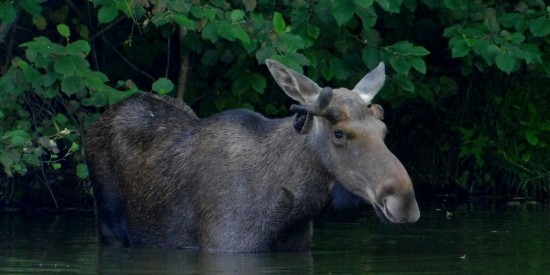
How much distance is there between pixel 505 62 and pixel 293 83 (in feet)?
9.24

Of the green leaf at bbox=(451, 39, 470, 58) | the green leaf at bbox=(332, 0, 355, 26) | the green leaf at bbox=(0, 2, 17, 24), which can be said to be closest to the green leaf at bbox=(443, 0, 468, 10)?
the green leaf at bbox=(451, 39, 470, 58)

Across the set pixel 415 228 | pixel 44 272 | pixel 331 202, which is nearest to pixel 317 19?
pixel 415 228

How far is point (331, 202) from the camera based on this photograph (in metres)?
10.4

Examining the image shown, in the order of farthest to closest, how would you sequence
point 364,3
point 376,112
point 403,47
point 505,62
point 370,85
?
point 403,47, point 505,62, point 364,3, point 370,85, point 376,112

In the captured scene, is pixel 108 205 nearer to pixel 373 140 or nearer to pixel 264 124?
pixel 264 124

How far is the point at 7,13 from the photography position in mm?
11602

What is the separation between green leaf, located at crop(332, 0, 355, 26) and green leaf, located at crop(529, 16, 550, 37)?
1.94m

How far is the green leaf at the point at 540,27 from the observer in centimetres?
1294

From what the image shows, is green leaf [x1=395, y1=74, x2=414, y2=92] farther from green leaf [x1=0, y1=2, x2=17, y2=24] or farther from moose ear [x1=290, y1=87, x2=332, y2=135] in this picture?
green leaf [x1=0, y1=2, x2=17, y2=24]

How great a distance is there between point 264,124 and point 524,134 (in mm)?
5077

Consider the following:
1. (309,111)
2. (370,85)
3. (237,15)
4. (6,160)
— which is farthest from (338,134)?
(6,160)

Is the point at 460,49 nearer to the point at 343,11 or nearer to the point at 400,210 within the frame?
the point at 343,11

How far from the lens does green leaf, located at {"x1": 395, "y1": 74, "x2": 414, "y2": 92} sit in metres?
13.2

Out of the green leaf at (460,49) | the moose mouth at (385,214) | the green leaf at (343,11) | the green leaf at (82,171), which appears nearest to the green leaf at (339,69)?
the green leaf at (460,49)
